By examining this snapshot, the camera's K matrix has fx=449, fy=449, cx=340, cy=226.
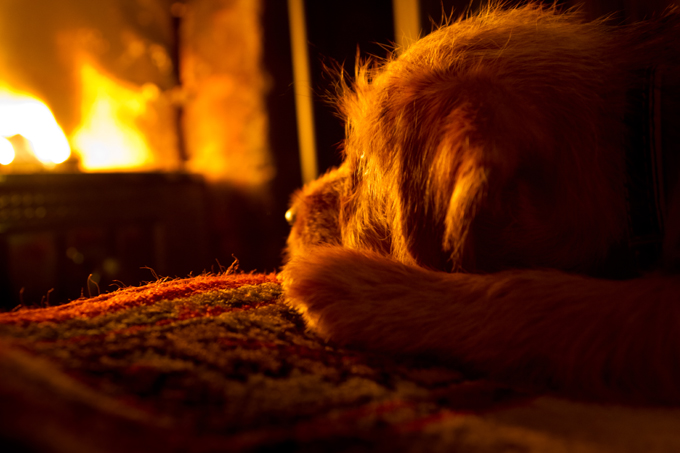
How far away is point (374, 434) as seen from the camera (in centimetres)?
34

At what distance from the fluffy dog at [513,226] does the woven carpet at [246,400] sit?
0.04 m

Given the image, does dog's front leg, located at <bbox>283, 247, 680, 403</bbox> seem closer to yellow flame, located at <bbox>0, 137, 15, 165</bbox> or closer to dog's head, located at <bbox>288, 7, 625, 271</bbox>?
dog's head, located at <bbox>288, 7, 625, 271</bbox>

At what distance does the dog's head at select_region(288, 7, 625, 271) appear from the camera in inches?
21.3

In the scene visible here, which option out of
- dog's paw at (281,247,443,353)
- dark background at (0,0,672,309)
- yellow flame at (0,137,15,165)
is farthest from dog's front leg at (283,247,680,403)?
yellow flame at (0,137,15,165)

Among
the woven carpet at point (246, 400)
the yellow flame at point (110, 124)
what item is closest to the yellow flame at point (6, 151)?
the yellow flame at point (110, 124)

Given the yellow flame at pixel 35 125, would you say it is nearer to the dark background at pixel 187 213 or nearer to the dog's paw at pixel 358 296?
the dark background at pixel 187 213

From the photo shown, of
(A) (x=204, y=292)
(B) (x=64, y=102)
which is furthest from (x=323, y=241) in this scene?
(B) (x=64, y=102)

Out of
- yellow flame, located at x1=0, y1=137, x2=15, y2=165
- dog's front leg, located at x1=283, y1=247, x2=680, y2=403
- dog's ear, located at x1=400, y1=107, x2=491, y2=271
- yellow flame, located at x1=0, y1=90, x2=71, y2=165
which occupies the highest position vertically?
yellow flame, located at x1=0, y1=90, x2=71, y2=165

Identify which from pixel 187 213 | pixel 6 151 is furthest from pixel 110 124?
pixel 187 213

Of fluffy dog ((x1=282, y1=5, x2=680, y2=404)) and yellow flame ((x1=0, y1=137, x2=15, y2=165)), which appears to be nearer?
fluffy dog ((x1=282, y1=5, x2=680, y2=404))

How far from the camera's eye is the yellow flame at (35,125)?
2.41 m

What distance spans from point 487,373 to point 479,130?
11.0 inches

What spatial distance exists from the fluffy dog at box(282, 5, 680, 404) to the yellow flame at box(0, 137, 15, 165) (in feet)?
7.54

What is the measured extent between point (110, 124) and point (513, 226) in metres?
2.72
